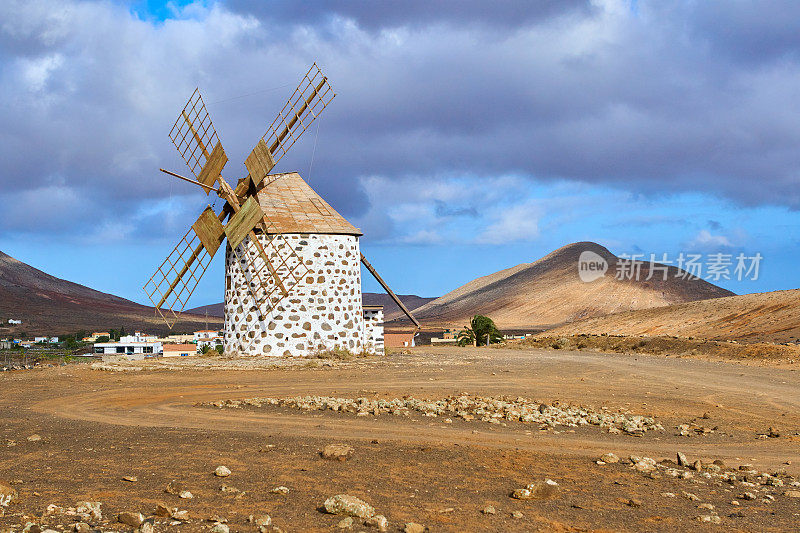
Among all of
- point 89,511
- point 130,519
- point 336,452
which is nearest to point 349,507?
point 130,519

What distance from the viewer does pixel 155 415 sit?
13836 mm

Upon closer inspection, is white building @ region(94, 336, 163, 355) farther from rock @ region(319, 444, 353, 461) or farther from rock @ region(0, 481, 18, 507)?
rock @ region(0, 481, 18, 507)

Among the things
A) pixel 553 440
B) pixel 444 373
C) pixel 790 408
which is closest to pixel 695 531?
pixel 553 440

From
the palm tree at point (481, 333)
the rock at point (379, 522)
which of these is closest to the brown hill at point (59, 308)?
the palm tree at point (481, 333)

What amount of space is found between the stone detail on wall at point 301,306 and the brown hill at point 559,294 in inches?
3679

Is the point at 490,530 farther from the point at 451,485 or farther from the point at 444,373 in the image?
the point at 444,373

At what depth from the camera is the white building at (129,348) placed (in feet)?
235

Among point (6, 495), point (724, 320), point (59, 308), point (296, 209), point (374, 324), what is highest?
point (296, 209)

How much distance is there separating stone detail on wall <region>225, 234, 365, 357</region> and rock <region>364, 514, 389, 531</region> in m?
21.9

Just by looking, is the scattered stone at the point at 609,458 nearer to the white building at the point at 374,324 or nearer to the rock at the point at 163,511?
the rock at the point at 163,511

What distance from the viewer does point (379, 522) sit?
6.49m

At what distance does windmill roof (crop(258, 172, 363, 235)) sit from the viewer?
95.1 feet

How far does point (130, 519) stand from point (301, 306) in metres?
22.1

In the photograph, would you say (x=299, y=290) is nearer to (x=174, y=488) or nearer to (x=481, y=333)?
(x=174, y=488)
